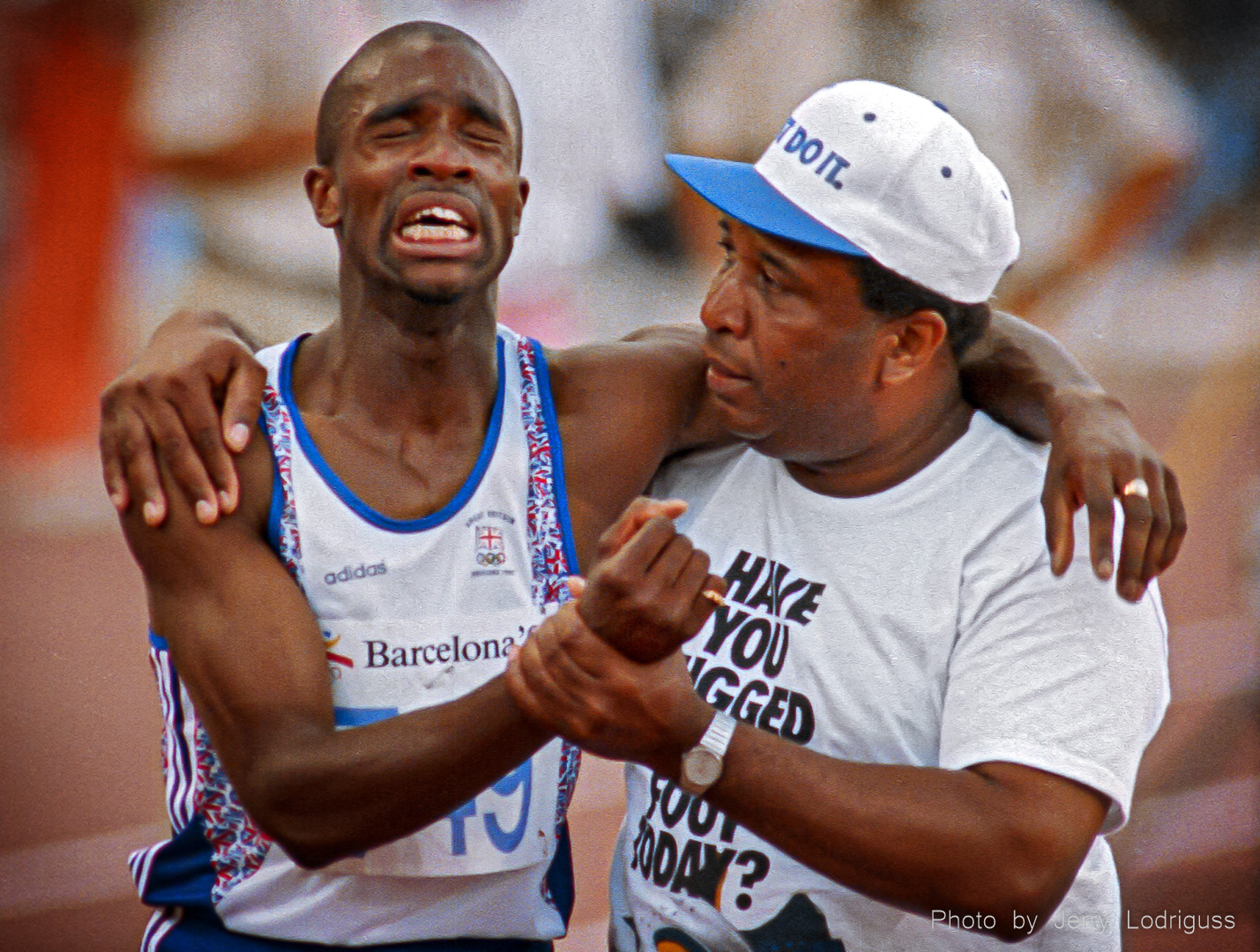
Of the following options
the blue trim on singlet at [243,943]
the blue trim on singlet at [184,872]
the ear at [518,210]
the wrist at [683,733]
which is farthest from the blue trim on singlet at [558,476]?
the blue trim on singlet at [184,872]

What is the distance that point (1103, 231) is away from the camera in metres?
6.51

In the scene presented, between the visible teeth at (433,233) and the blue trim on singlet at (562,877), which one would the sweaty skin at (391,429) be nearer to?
the visible teeth at (433,233)

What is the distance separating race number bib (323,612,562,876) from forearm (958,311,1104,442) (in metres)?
0.89

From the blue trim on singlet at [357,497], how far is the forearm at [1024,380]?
33.0 inches

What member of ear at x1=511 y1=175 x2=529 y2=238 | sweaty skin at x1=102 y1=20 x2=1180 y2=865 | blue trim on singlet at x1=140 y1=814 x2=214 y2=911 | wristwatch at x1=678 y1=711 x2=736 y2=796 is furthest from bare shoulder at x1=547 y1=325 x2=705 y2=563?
blue trim on singlet at x1=140 y1=814 x2=214 y2=911

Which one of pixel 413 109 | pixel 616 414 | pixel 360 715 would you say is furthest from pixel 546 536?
pixel 413 109

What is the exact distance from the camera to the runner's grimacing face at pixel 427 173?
2.22 metres

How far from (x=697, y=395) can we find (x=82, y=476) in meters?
3.28

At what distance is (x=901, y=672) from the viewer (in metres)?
2.15

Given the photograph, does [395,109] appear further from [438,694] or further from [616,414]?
[438,694]

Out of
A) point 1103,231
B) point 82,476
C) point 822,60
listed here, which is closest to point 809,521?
point 82,476

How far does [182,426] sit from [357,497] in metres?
0.29

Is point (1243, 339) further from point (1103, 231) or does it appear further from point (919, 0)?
point (919, 0)

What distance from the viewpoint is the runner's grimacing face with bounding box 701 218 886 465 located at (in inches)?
87.2
